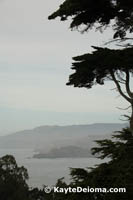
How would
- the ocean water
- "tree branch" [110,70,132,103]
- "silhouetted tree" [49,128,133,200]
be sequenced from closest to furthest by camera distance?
"silhouetted tree" [49,128,133,200]
"tree branch" [110,70,132,103]
the ocean water

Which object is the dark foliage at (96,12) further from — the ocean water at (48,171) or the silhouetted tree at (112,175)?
the ocean water at (48,171)

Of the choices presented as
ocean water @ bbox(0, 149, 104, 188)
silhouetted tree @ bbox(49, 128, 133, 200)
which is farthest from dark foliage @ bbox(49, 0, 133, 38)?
ocean water @ bbox(0, 149, 104, 188)

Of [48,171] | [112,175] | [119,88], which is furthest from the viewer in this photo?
[48,171]

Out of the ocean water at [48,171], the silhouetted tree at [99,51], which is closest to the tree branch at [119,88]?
the silhouetted tree at [99,51]

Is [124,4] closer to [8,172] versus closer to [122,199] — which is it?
[122,199]

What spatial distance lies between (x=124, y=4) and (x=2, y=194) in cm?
2893

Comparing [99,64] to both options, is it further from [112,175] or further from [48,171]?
[48,171]

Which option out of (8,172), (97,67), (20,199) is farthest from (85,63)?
(8,172)

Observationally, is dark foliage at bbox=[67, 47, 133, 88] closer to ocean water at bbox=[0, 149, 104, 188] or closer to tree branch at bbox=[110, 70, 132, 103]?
tree branch at bbox=[110, 70, 132, 103]

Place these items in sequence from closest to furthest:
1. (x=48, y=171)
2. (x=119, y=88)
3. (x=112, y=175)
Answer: (x=112, y=175), (x=119, y=88), (x=48, y=171)

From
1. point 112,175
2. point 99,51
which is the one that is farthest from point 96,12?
point 112,175

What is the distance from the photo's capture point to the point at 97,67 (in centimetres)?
923

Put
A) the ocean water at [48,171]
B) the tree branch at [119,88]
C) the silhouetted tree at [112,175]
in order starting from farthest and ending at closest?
the ocean water at [48,171] < the tree branch at [119,88] < the silhouetted tree at [112,175]

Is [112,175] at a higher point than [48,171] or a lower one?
higher
